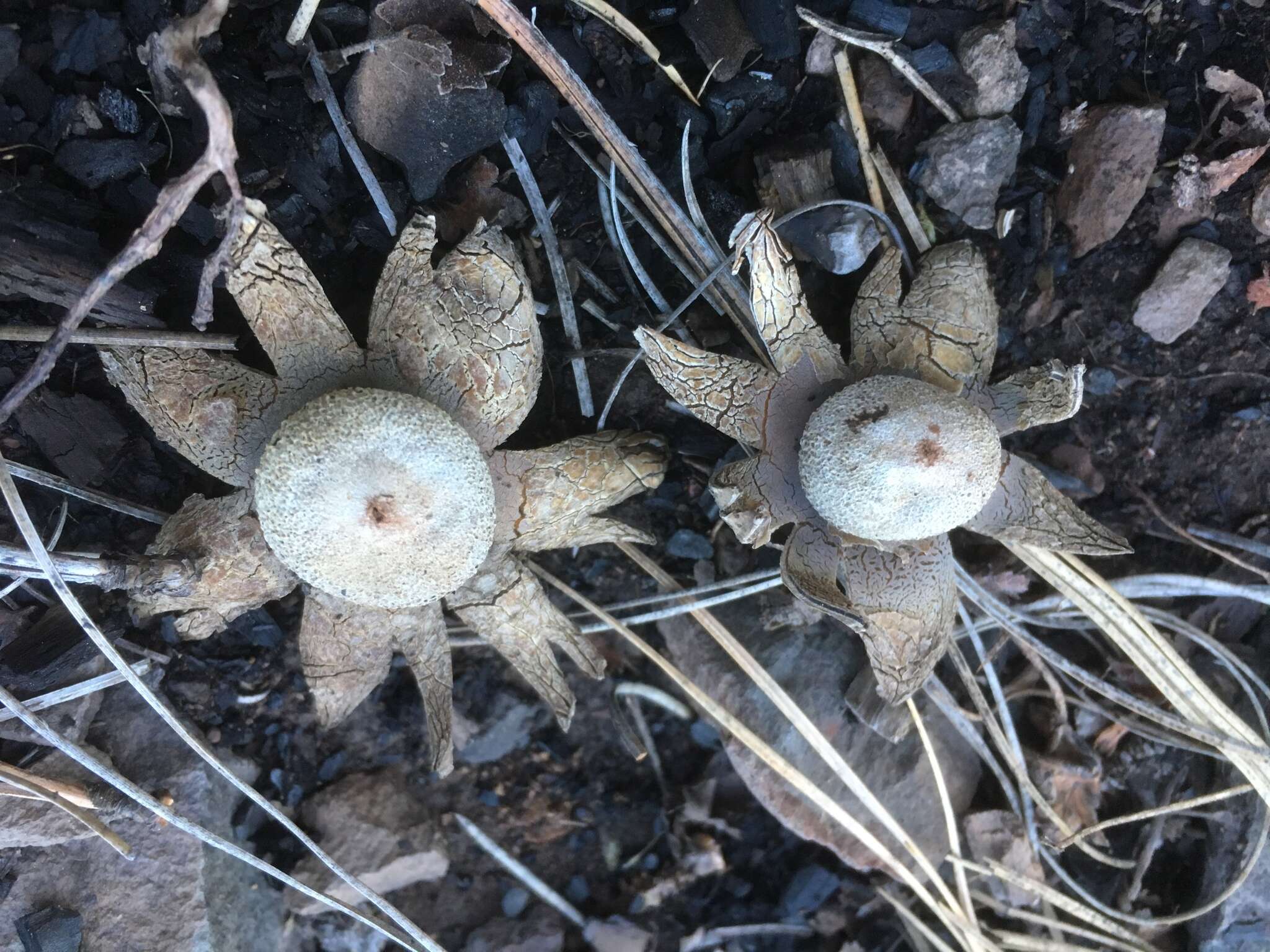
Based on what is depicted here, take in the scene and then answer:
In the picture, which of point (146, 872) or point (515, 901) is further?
point (515, 901)

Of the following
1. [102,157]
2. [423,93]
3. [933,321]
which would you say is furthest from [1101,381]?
[102,157]

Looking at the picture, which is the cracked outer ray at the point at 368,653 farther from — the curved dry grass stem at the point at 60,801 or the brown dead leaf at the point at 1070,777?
the brown dead leaf at the point at 1070,777

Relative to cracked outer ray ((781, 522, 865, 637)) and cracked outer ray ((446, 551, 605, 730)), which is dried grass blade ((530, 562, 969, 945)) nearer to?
cracked outer ray ((446, 551, 605, 730))

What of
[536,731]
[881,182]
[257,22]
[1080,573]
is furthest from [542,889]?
[257,22]

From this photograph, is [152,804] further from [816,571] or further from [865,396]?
[865,396]

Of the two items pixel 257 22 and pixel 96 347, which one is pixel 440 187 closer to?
pixel 257 22

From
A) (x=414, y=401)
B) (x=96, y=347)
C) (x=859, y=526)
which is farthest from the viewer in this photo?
(x=96, y=347)
